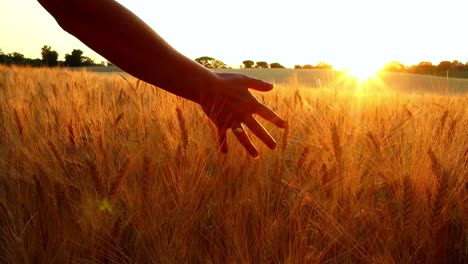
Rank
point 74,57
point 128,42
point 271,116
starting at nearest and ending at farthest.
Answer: point 128,42 → point 271,116 → point 74,57

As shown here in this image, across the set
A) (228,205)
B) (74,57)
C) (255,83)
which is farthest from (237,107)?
(74,57)

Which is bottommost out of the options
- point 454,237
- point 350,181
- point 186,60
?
point 454,237

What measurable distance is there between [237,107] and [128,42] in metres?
0.29

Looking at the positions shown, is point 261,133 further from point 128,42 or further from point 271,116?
point 128,42

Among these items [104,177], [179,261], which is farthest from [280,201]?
[104,177]

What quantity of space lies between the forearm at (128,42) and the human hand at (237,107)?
0.05m

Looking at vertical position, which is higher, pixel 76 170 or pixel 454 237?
pixel 76 170

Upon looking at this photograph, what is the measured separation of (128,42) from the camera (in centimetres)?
98

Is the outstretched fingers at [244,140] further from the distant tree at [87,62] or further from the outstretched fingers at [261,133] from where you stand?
the distant tree at [87,62]

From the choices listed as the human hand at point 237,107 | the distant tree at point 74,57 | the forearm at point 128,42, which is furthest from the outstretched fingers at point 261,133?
the distant tree at point 74,57

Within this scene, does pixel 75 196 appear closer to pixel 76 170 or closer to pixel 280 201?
pixel 76 170

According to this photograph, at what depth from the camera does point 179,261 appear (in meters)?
0.85

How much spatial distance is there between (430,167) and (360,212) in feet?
0.71

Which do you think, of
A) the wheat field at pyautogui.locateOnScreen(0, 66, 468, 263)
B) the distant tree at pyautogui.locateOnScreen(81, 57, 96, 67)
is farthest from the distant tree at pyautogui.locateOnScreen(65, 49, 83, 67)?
the wheat field at pyautogui.locateOnScreen(0, 66, 468, 263)
